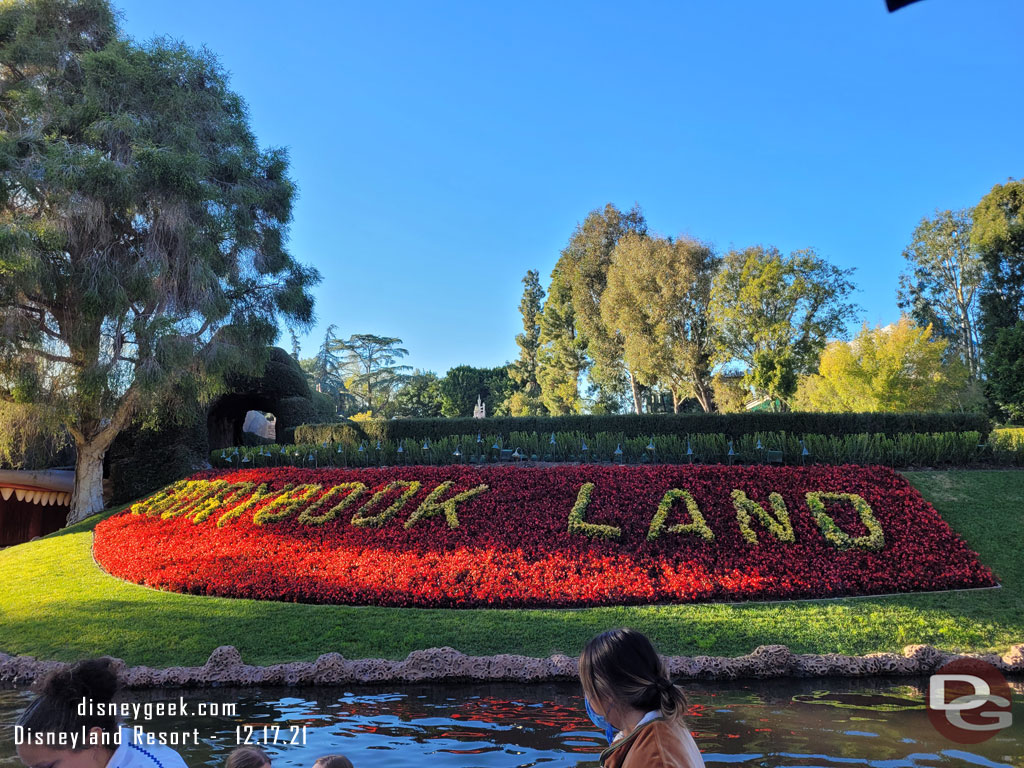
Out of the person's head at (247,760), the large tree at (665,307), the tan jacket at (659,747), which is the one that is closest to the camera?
the tan jacket at (659,747)

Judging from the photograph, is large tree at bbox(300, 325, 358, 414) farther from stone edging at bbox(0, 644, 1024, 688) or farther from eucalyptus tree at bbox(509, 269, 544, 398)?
stone edging at bbox(0, 644, 1024, 688)

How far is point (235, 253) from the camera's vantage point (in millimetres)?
19594

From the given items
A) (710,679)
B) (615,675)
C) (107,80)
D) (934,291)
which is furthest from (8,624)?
(934,291)

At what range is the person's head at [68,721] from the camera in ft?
7.60

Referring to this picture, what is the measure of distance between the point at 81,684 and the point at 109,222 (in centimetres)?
1764

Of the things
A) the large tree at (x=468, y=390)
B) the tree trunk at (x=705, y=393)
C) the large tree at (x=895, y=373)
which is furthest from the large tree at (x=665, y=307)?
the large tree at (x=468, y=390)

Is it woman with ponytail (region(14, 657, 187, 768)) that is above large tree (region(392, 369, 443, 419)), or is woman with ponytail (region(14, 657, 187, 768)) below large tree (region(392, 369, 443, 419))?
below

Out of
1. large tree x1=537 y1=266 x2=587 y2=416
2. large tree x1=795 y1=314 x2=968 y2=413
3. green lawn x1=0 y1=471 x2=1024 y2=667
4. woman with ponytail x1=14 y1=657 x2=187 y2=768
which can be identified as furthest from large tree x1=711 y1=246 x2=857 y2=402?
woman with ponytail x1=14 y1=657 x2=187 y2=768

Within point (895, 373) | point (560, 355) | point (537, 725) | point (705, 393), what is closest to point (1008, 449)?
point (537, 725)

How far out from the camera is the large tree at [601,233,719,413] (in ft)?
103

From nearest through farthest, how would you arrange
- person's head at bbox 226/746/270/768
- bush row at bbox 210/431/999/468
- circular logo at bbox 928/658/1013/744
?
person's head at bbox 226/746/270/768 → circular logo at bbox 928/658/1013/744 → bush row at bbox 210/431/999/468

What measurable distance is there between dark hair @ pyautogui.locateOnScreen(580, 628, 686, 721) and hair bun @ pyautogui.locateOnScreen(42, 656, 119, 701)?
1.65 meters

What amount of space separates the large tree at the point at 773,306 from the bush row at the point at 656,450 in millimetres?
14411

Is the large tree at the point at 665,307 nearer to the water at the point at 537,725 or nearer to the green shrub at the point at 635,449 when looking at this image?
the green shrub at the point at 635,449
